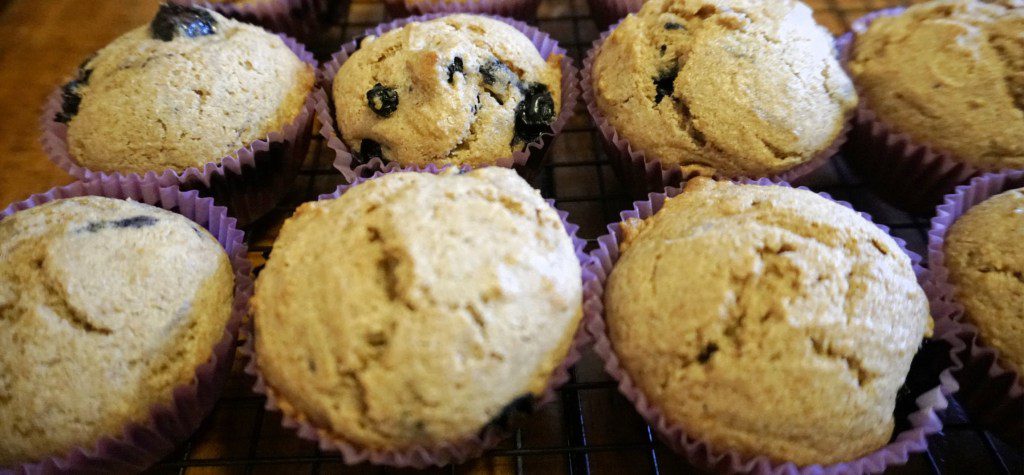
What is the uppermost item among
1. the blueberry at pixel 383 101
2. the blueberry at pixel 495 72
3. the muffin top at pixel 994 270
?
the blueberry at pixel 495 72

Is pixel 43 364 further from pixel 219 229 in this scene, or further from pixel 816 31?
pixel 816 31

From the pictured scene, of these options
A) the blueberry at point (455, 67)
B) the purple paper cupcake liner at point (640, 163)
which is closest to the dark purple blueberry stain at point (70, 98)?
the blueberry at point (455, 67)

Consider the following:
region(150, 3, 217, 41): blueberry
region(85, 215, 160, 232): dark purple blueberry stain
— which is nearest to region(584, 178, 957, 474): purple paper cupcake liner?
region(85, 215, 160, 232): dark purple blueberry stain

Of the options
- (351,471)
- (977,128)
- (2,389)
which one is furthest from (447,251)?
(977,128)

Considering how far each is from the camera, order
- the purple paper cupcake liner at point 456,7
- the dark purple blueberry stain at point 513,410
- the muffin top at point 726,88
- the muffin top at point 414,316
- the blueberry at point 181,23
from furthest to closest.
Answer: the purple paper cupcake liner at point 456,7 < the blueberry at point 181,23 < the muffin top at point 726,88 < the dark purple blueberry stain at point 513,410 < the muffin top at point 414,316

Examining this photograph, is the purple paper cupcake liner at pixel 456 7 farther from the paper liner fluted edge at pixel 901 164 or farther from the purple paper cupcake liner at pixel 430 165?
the paper liner fluted edge at pixel 901 164

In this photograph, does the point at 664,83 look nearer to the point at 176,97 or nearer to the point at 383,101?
the point at 383,101

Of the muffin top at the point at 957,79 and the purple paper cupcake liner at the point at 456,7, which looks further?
the purple paper cupcake liner at the point at 456,7

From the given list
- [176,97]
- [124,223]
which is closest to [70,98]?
[176,97]
